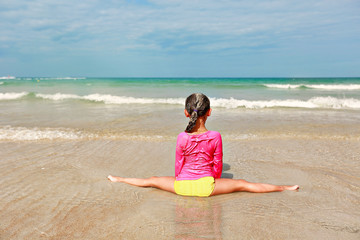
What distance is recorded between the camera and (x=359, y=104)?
14.8 metres

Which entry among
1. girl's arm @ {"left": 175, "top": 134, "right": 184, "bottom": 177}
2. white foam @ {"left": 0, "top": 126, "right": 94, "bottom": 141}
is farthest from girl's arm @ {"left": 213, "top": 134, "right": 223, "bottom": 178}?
white foam @ {"left": 0, "top": 126, "right": 94, "bottom": 141}

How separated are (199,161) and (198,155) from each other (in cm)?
8

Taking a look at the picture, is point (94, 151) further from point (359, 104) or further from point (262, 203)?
point (359, 104)

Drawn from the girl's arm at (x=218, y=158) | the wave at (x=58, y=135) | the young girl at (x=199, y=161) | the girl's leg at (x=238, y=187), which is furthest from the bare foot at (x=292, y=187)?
the wave at (x=58, y=135)

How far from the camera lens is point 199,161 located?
3506 mm

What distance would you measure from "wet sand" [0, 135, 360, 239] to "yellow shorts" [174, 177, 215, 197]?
0.32 feet

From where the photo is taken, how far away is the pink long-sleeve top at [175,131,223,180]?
11.3 feet

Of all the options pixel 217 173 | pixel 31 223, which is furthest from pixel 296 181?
pixel 31 223

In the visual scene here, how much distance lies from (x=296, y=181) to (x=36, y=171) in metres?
4.16

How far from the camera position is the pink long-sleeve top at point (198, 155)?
3.44 metres

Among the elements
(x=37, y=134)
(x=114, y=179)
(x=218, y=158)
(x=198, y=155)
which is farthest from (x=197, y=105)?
(x=37, y=134)

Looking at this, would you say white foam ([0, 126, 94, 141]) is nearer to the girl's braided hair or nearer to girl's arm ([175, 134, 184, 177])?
girl's arm ([175, 134, 184, 177])

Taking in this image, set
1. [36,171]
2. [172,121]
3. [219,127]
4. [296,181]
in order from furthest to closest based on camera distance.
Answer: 1. [172,121]
2. [219,127]
3. [36,171]
4. [296,181]

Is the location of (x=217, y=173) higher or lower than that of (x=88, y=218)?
higher
